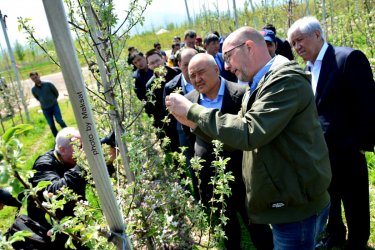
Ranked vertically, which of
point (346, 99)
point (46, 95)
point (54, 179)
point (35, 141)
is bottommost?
point (35, 141)

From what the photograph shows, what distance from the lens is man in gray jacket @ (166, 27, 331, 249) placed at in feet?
5.75

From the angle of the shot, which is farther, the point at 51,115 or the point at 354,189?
Result: the point at 51,115

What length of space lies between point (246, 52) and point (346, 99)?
1252 mm

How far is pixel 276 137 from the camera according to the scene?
189 centimetres

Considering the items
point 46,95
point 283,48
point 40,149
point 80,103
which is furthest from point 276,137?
point 46,95

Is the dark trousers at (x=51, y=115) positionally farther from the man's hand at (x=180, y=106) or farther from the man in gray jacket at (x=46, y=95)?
the man's hand at (x=180, y=106)

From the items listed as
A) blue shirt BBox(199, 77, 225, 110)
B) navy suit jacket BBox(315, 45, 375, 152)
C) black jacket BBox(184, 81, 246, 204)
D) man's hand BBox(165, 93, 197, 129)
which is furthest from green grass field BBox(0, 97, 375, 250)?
blue shirt BBox(199, 77, 225, 110)

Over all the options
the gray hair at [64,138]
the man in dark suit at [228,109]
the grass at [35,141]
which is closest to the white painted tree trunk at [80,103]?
the gray hair at [64,138]

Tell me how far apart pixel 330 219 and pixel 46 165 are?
265 cm

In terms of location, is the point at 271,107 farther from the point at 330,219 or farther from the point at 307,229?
the point at 330,219

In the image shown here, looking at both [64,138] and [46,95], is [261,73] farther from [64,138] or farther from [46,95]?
[46,95]

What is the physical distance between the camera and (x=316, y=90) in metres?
2.85

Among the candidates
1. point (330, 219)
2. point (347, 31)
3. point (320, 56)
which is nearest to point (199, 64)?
point (320, 56)

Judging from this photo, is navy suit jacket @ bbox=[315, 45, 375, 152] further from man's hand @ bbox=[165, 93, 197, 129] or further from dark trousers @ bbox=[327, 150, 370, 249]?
man's hand @ bbox=[165, 93, 197, 129]
